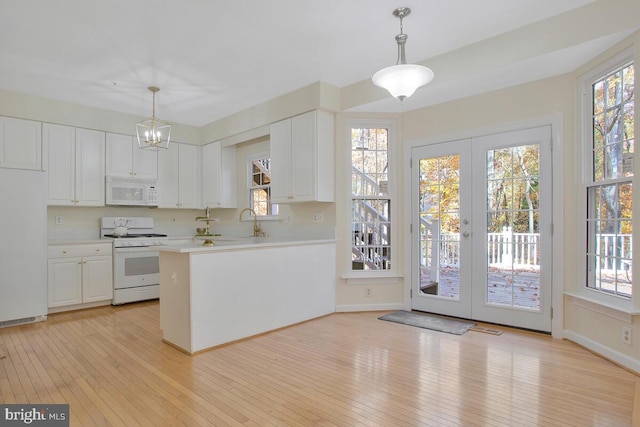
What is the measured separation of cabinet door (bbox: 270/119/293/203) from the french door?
152cm

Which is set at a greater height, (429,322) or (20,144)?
(20,144)

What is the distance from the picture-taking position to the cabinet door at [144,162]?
534 cm

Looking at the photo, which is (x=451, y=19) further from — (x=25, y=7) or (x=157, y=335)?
(x=157, y=335)

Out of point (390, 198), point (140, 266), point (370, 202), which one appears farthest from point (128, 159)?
point (390, 198)

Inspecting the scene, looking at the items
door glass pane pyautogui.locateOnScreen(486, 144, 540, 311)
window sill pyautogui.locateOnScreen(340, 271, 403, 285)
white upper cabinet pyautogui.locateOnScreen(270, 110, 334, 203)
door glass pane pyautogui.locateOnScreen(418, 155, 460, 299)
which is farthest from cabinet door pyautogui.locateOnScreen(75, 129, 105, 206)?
door glass pane pyautogui.locateOnScreen(486, 144, 540, 311)

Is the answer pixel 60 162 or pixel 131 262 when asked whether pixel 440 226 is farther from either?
pixel 60 162

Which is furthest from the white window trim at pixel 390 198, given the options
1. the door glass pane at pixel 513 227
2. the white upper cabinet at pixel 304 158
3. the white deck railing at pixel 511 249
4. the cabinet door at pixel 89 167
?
the cabinet door at pixel 89 167

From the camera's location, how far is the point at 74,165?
4.78 m

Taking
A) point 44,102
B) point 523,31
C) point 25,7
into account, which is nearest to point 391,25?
point 523,31

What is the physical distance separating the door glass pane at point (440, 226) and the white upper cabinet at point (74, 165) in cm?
432

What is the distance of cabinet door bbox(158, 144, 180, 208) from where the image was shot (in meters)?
5.64

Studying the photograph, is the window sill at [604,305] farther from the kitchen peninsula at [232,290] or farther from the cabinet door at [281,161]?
the cabinet door at [281,161]

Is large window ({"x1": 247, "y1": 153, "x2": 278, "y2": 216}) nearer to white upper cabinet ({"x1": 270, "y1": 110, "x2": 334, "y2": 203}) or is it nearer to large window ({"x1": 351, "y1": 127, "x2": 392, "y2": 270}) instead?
white upper cabinet ({"x1": 270, "y1": 110, "x2": 334, "y2": 203})

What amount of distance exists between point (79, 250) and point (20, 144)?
1.44m
